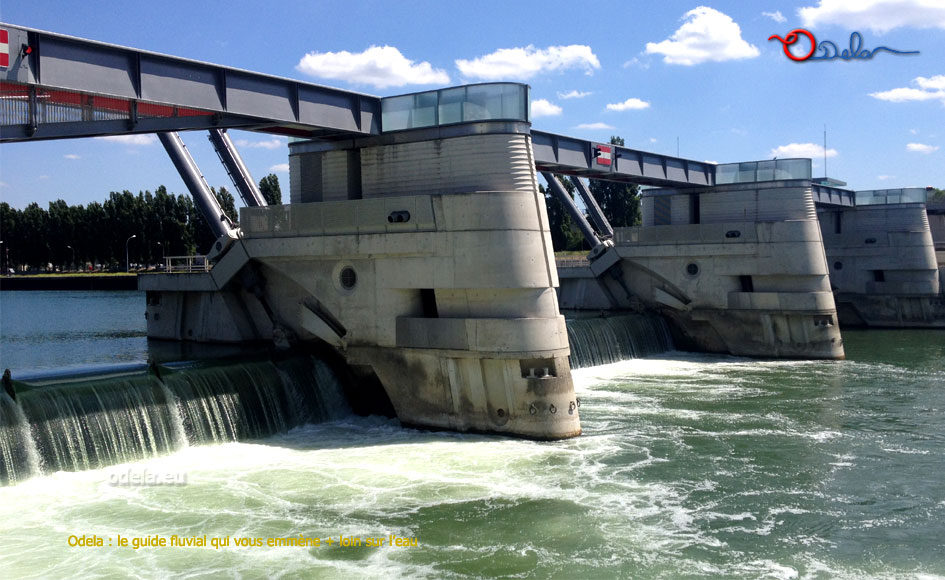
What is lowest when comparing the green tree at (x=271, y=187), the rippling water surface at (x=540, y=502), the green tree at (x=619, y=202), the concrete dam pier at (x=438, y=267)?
the rippling water surface at (x=540, y=502)

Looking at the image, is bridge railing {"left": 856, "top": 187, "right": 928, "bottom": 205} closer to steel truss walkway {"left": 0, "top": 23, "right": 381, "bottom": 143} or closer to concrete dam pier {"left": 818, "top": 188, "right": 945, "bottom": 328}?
concrete dam pier {"left": 818, "top": 188, "right": 945, "bottom": 328}

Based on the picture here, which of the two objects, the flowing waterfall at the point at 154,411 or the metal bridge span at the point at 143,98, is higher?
the metal bridge span at the point at 143,98

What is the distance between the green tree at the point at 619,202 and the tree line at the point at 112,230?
3558 cm

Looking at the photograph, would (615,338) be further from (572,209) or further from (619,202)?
(619,202)

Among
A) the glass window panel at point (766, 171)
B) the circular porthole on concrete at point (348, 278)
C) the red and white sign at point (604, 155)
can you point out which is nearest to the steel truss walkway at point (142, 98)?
the circular porthole on concrete at point (348, 278)

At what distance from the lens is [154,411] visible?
19609 millimetres

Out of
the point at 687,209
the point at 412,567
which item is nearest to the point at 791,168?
the point at 687,209

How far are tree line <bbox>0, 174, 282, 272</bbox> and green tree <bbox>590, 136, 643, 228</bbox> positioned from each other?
35584 mm

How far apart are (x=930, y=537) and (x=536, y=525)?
6807 millimetres

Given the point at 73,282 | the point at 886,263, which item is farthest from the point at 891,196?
the point at 73,282

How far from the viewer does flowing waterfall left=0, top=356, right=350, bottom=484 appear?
1733 cm

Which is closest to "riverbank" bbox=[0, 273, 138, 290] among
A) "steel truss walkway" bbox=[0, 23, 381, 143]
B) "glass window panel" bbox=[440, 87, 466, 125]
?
→ "steel truss walkway" bbox=[0, 23, 381, 143]

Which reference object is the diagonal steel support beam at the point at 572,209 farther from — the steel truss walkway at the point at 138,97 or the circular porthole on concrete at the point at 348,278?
the circular porthole on concrete at the point at 348,278

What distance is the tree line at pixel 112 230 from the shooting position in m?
96.2
